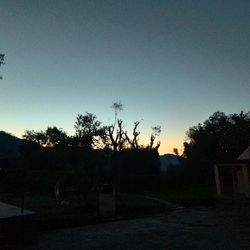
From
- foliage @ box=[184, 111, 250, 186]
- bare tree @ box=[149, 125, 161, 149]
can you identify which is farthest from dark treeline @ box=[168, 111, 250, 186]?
bare tree @ box=[149, 125, 161, 149]

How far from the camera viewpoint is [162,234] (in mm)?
13461

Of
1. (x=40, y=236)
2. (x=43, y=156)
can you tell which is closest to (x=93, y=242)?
(x=40, y=236)

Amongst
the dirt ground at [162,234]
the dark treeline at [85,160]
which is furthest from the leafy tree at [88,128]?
the dirt ground at [162,234]

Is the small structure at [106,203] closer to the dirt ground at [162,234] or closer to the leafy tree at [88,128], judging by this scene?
the dirt ground at [162,234]

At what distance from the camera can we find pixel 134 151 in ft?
141

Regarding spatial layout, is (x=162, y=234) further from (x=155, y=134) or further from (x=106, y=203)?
(x=155, y=134)

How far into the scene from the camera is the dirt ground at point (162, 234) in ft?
38.2

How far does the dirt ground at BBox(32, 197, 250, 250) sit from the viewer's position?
11.6 metres

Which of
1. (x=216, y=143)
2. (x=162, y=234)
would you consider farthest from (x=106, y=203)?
(x=216, y=143)

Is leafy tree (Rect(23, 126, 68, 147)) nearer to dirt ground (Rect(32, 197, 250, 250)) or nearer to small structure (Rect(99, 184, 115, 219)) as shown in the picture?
small structure (Rect(99, 184, 115, 219))

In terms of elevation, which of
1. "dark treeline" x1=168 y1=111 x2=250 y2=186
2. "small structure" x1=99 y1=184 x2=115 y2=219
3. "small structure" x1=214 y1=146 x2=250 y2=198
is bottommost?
"small structure" x1=99 y1=184 x2=115 y2=219

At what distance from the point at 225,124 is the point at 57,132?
90.4ft

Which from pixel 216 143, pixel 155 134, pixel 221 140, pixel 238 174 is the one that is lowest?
pixel 238 174

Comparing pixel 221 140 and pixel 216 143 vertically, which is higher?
pixel 221 140
